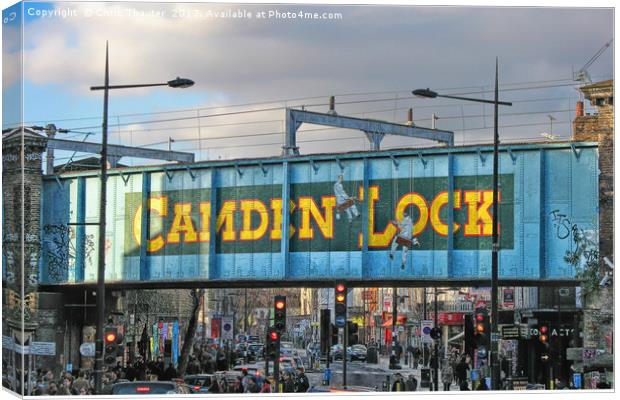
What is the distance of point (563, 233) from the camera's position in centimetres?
3919

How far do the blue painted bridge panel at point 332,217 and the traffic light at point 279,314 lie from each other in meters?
5.11

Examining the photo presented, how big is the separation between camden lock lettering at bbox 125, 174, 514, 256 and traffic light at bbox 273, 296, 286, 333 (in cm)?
527

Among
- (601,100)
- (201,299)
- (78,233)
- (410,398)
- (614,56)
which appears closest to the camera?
(410,398)

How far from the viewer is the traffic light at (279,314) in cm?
3681

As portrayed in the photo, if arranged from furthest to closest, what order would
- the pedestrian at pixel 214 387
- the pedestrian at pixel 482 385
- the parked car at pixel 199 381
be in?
the parked car at pixel 199 381, the pedestrian at pixel 214 387, the pedestrian at pixel 482 385

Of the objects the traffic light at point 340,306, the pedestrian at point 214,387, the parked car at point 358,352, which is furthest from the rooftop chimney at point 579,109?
the parked car at point 358,352

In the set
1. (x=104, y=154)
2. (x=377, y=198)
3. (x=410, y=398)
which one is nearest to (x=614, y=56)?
(x=377, y=198)

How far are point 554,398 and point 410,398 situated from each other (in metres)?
4.32

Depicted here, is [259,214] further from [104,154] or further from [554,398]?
[554,398]

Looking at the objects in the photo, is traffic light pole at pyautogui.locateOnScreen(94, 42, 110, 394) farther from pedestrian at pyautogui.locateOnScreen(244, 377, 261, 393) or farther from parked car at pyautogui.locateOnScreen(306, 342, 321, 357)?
parked car at pyautogui.locateOnScreen(306, 342, 321, 357)

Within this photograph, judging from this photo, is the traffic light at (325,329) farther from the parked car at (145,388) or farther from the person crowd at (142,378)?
the parked car at (145,388)

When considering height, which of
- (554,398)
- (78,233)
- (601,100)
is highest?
(601,100)

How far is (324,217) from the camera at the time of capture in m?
42.4

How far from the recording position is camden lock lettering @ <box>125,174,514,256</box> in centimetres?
4053
